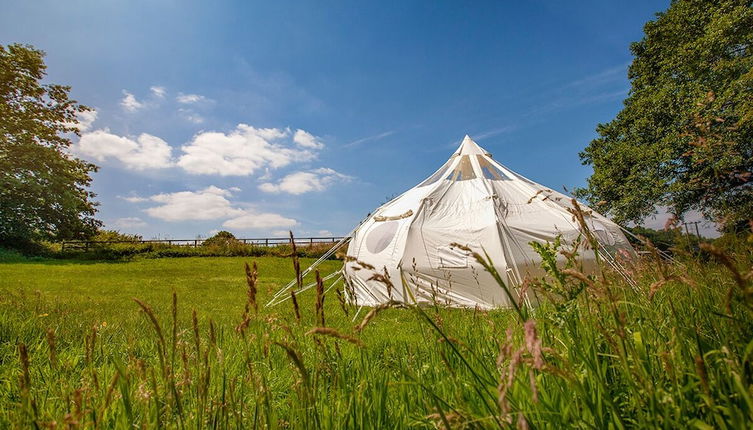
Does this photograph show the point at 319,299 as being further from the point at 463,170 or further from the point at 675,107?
the point at 675,107

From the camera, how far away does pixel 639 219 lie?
17031 millimetres

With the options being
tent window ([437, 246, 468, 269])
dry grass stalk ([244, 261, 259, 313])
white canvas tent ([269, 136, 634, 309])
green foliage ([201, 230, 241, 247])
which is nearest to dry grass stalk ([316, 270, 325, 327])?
dry grass stalk ([244, 261, 259, 313])

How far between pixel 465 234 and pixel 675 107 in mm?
13953

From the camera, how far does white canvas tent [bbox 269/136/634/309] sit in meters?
8.84

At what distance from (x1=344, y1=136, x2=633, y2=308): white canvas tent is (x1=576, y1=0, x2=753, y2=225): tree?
5.66 metres

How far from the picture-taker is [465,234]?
933 centimetres

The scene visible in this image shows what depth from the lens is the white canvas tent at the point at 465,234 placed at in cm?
885

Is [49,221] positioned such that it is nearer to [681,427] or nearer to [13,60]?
[13,60]

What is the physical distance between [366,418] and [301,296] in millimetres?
10555

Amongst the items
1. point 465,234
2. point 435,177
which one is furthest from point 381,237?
point 435,177

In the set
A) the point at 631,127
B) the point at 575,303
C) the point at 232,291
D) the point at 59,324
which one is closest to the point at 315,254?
the point at 232,291

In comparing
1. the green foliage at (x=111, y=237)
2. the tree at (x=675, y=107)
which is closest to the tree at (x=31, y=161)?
the green foliage at (x=111, y=237)

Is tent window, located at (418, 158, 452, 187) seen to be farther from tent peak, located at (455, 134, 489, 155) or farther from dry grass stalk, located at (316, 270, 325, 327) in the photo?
dry grass stalk, located at (316, 270, 325, 327)

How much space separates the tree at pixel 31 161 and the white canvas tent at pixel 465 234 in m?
27.4
